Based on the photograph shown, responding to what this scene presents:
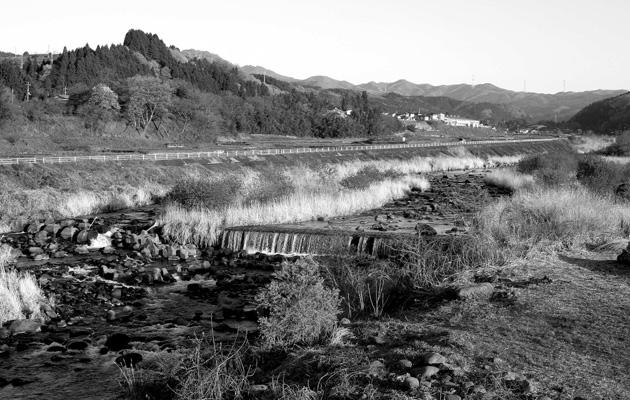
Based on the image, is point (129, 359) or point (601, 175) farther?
point (601, 175)

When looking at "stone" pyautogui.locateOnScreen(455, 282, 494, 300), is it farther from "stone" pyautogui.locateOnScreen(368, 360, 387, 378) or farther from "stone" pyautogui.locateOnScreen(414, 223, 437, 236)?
"stone" pyautogui.locateOnScreen(414, 223, 437, 236)

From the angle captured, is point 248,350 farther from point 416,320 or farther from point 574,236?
point 574,236

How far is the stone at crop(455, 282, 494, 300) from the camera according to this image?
44.3ft

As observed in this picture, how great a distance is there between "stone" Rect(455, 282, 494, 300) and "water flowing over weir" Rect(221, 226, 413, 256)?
884 centimetres

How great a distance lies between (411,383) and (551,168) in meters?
41.7

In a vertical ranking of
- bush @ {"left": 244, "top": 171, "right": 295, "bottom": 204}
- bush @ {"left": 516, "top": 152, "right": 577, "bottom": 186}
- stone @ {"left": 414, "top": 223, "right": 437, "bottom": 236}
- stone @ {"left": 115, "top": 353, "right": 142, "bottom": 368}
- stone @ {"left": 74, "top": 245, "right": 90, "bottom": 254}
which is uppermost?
bush @ {"left": 244, "top": 171, "right": 295, "bottom": 204}

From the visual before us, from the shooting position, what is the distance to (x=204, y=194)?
30453mm

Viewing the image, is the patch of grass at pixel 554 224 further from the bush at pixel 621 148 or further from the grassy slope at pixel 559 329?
the bush at pixel 621 148

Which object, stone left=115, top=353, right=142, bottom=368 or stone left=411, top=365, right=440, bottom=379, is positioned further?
stone left=115, top=353, right=142, bottom=368

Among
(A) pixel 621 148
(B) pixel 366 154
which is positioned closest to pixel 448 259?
(B) pixel 366 154

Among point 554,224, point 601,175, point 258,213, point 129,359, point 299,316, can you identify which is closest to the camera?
point 299,316

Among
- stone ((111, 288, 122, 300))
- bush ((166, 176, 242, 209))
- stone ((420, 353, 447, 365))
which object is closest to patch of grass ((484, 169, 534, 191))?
bush ((166, 176, 242, 209))

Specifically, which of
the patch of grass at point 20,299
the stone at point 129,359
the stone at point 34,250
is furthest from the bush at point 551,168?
the stone at point 129,359

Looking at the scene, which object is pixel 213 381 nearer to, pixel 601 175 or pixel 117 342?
pixel 117 342
